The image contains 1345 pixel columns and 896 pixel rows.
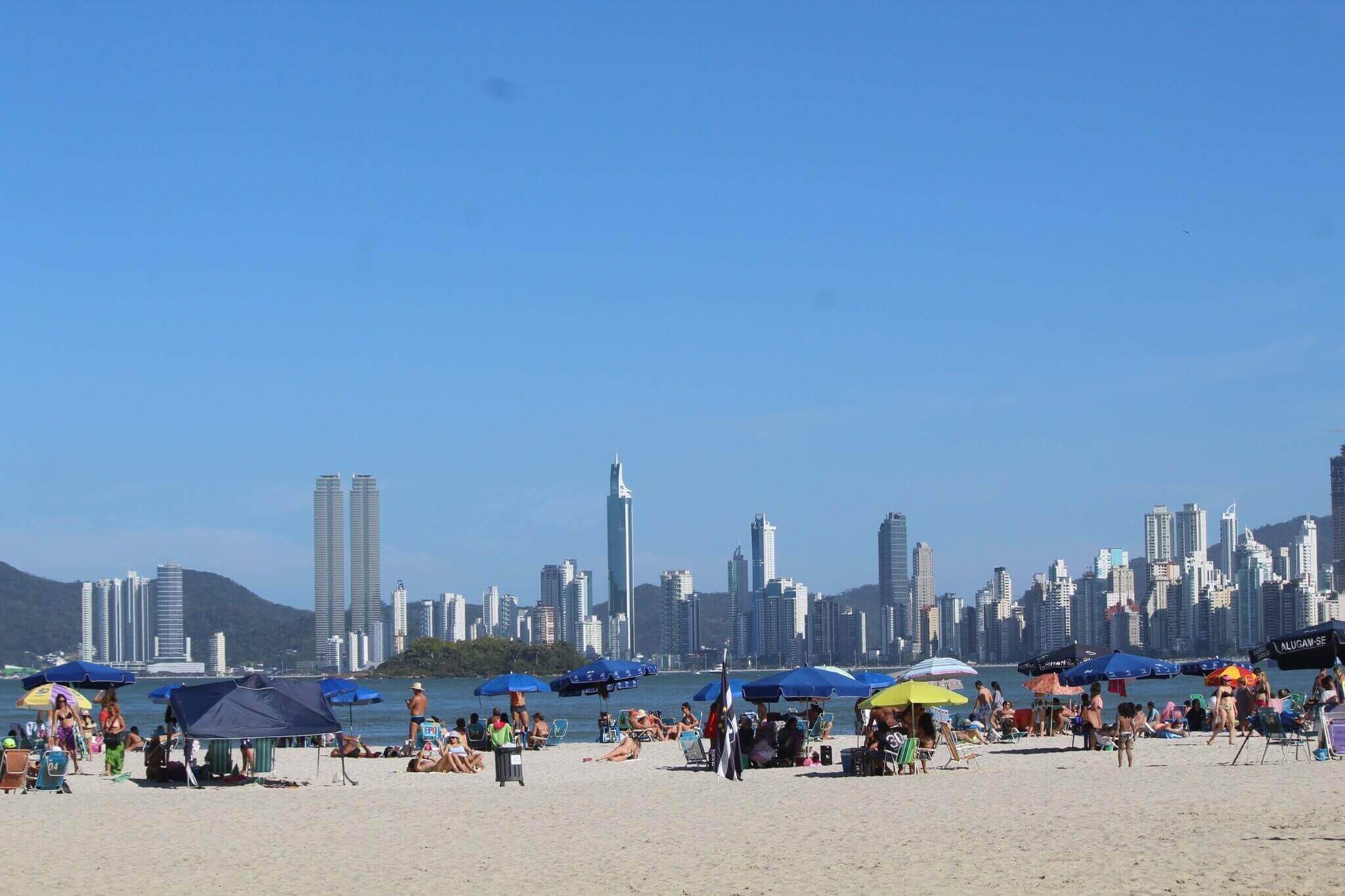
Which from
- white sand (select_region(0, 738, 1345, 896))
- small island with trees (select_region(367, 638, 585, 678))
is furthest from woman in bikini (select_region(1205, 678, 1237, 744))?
small island with trees (select_region(367, 638, 585, 678))

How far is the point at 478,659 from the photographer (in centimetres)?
17550

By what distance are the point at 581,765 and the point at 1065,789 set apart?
8.26m

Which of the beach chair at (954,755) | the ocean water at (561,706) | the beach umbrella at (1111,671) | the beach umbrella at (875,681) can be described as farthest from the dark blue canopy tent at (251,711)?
the beach umbrella at (1111,671)

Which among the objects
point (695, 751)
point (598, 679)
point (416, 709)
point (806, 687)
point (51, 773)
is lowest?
point (695, 751)

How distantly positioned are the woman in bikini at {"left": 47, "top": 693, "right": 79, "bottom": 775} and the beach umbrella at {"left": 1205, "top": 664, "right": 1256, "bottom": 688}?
670 inches

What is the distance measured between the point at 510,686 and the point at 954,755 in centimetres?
1033

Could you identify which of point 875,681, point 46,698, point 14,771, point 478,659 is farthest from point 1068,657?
point 478,659

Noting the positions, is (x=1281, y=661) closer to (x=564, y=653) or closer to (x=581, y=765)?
(x=581, y=765)

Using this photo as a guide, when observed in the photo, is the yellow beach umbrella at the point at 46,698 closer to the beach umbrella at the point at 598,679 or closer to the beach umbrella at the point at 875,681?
the beach umbrella at the point at 598,679

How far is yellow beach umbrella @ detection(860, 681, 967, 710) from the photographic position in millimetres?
18578

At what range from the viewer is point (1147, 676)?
2570 centimetres

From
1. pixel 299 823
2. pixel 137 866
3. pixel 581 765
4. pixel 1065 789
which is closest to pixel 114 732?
pixel 581 765

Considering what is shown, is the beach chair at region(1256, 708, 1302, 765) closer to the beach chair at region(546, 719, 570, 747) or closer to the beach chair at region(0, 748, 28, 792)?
the beach chair at region(546, 719, 570, 747)

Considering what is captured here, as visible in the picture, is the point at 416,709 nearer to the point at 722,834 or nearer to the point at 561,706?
the point at 722,834
